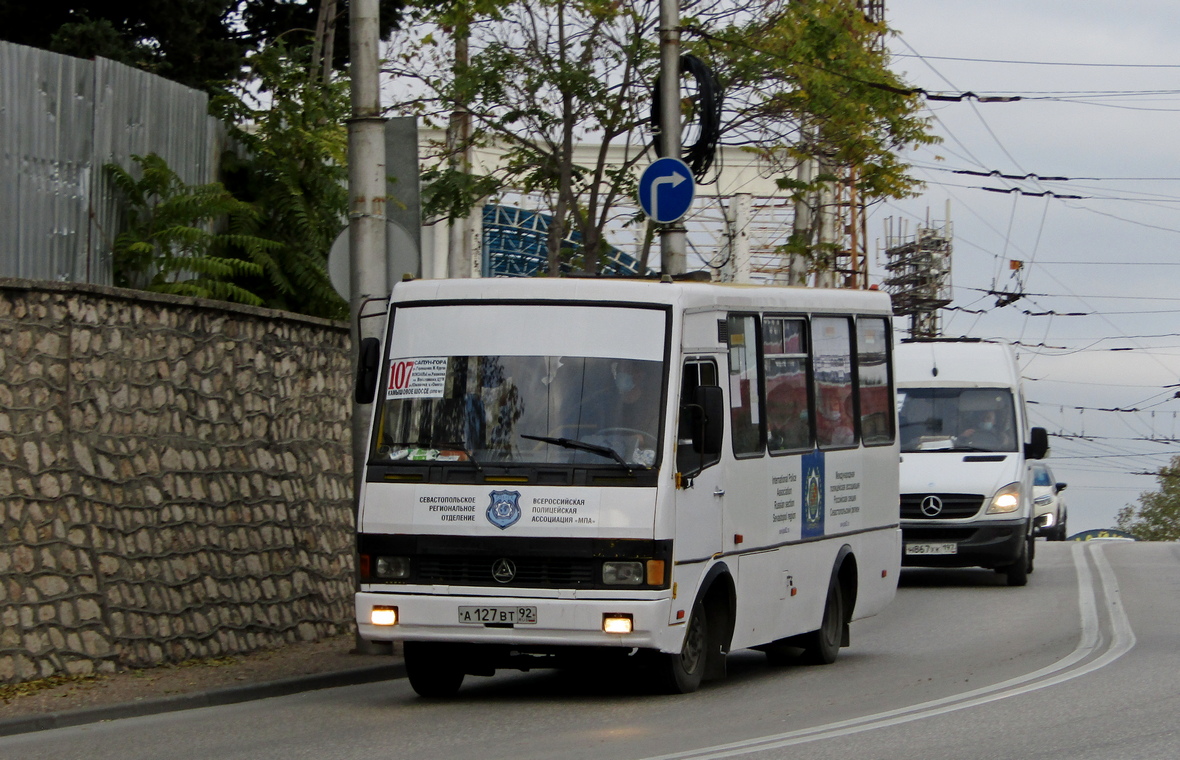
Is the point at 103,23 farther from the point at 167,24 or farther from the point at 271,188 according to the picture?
the point at 271,188

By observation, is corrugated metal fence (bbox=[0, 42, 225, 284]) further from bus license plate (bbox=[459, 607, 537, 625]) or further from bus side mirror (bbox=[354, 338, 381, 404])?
bus license plate (bbox=[459, 607, 537, 625])

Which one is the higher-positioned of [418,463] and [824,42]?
[824,42]

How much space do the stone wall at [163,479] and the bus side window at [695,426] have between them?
158 inches

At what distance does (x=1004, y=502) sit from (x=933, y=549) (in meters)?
1.01

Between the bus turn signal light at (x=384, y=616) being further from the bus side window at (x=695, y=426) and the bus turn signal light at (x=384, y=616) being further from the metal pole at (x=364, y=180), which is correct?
the metal pole at (x=364, y=180)

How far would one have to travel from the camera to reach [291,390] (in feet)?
48.3

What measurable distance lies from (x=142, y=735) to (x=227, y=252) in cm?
688

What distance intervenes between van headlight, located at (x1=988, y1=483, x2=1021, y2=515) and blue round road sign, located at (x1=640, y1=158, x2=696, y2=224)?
5.94 m

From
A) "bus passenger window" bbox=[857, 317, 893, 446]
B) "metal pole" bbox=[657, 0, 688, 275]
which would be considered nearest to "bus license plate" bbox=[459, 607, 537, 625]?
"bus passenger window" bbox=[857, 317, 893, 446]

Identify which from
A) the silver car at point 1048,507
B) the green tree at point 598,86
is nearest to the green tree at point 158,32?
the green tree at point 598,86

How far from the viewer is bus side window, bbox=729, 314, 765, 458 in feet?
38.6

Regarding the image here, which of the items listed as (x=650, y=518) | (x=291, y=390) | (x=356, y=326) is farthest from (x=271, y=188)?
(x=650, y=518)

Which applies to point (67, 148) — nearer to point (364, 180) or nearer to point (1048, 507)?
point (364, 180)

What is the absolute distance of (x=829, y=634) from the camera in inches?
536
